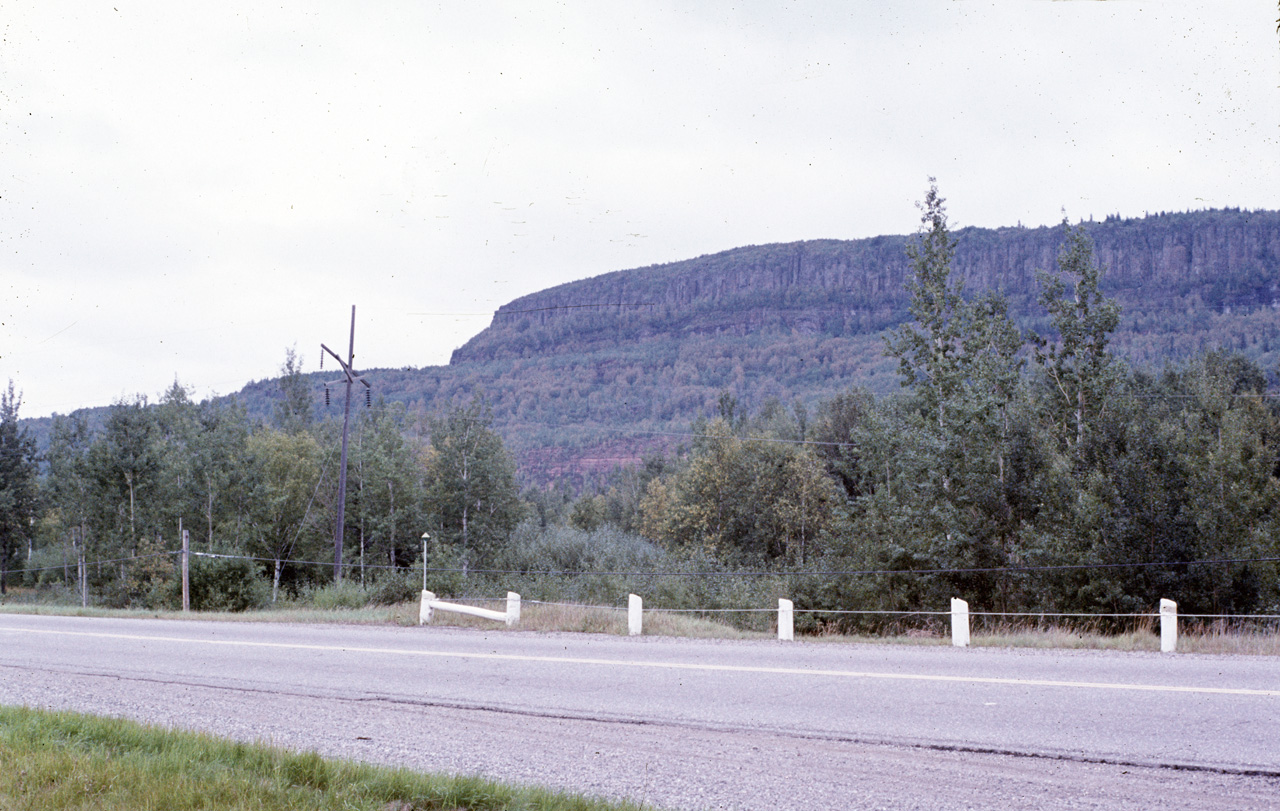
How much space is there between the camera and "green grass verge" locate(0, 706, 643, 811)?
5.32m

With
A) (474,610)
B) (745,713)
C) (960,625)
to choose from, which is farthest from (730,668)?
(474,610)

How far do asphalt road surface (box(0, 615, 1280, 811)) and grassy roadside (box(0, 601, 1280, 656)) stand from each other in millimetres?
1227

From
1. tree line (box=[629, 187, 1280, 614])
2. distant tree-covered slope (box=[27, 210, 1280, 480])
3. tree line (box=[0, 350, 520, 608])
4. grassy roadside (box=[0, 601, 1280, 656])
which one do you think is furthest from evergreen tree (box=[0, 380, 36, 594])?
distant tree-covered slope (box=[27, 210, 1280, 480])

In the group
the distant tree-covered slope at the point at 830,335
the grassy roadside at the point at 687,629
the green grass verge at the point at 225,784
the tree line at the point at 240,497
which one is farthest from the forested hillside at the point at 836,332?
the green grass verge at the point at 225,784

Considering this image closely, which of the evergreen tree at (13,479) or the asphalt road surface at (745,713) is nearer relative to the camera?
the asphalt road surface at (745,713)

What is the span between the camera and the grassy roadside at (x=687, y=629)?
1347 centimetres

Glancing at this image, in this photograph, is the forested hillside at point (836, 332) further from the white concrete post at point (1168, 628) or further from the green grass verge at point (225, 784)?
the green grass verge at point (225, 784)

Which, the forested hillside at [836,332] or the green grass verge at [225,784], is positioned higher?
the forested hillside at [836,332]

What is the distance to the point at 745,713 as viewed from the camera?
27.3 ft

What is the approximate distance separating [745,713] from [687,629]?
28.6ft

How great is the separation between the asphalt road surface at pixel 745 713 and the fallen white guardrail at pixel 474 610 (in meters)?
3.33

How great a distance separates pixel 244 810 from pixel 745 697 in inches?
201

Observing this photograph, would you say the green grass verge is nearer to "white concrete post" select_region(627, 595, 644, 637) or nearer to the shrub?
"white concrete post" select_region(627, 595, 644, 637)

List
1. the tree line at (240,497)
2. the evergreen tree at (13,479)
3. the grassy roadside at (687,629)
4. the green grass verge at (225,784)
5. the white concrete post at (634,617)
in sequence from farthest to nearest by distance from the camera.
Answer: the evergreen tree at (13,479)
the tree line at (240,497)
the white concrete post at (634,617)
the grassy roadside at (687,629)
the green grass verge at (225,784)
